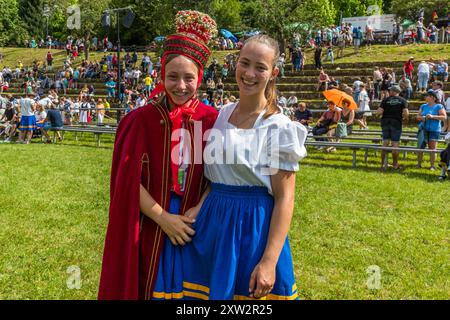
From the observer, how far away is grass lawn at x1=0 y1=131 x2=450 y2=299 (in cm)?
426

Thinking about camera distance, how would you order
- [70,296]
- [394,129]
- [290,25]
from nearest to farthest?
[70,296], [394,129], [290,25]

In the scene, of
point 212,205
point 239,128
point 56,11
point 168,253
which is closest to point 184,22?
point 239,128

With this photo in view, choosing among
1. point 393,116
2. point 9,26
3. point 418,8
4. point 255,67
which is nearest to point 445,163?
point 393,116

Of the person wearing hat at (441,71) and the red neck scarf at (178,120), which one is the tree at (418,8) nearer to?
the person wearing hat at (441,71)

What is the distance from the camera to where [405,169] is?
9.90m

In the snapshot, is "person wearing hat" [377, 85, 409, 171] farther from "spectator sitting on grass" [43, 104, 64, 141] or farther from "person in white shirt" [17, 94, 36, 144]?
"person in white shirt" [17, 94, 36, 144]

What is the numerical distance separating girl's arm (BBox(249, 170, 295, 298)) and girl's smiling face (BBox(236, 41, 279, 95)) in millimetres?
415

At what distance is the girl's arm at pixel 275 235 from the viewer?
2100 mm

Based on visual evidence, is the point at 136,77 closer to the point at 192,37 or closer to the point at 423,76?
the point at 423,76

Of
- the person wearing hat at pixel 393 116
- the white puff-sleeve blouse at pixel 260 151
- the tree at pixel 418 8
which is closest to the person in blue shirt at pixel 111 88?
the person wearing hat at pixel 393 116

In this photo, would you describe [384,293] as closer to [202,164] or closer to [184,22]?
[202,164]

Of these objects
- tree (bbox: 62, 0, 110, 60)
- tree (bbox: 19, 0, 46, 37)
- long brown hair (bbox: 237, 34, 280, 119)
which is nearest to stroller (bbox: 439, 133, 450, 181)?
long brown hair (bbox: 237, 34, 280, 119)

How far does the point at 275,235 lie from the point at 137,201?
664 millimetres

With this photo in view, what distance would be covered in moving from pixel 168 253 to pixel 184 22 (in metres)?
1.14
